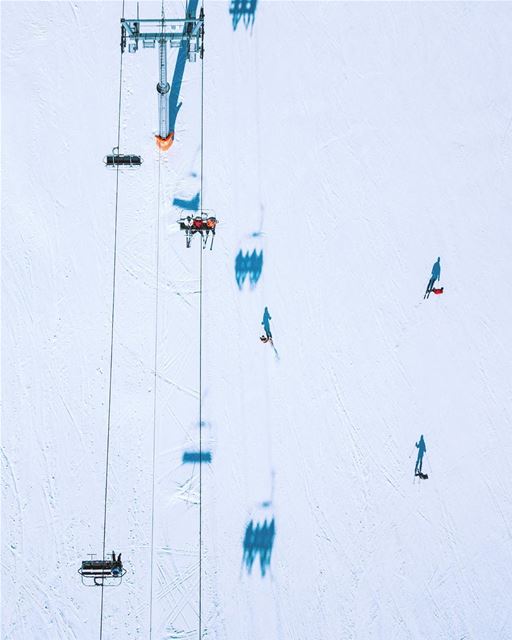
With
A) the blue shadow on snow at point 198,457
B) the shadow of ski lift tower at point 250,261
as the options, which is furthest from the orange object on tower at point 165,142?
the blue shadow on snow at point 198,457

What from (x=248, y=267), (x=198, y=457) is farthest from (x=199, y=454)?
(x=248, y=267)

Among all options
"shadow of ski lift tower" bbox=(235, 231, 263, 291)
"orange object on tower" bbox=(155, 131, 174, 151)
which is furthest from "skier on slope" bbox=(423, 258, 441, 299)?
"orange object on tower" bbox=(155, 131, 174, 151)

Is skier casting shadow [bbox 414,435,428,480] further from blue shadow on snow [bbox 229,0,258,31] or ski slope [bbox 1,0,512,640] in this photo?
blue shadow on snow [bbox 229,0,258,31]

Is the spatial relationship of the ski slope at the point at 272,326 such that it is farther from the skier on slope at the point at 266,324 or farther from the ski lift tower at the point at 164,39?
the ski lift tower at the point at 164,39

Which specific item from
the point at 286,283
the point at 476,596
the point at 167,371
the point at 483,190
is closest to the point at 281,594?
the point at 476,596

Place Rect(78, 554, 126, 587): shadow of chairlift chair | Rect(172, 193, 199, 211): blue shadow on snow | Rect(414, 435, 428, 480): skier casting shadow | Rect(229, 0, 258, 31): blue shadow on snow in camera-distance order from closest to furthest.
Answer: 1. Rect(78, 554, 126, 587): shadow of chairlift chair
2. Rect(414, 435, 428, 480): skier casting shadow
3. Rect(172, 193, 199, 211): blue shadow on snow
4. Rect(229, 0, 258, 31): blue shadow on snow

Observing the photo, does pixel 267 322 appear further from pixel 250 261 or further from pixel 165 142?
pixel 165 142

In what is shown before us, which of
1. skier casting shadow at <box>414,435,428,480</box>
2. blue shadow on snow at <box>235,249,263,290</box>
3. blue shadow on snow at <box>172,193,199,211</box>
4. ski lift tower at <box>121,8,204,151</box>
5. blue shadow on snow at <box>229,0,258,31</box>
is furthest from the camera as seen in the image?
blue shadow on snow at <box>229,0,258,31</box>

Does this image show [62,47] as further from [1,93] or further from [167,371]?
[167,371]
